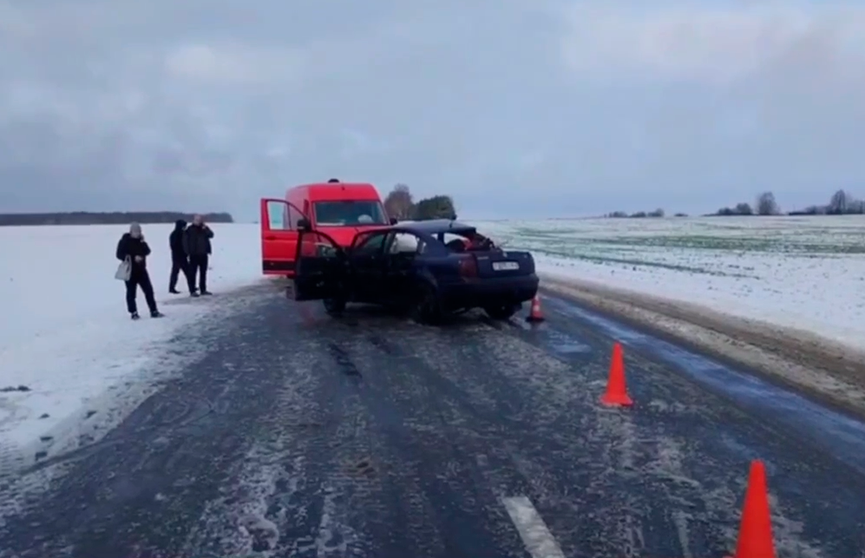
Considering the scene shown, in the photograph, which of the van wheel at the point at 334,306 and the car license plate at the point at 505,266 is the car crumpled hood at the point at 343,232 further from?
the car license plate at the point at 505,266

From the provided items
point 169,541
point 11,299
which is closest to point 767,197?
point 11,299

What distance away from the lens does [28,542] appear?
15.5ft

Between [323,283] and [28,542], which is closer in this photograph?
[28,542]

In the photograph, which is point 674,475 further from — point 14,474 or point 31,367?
point 31,367

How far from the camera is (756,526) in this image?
13.7 feet

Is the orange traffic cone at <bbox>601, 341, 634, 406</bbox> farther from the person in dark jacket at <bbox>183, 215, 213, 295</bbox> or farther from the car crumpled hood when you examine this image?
the person in dark jacket at <bbox>183, 215, 213, 295</bbox>

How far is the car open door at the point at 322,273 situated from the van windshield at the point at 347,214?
4856 mm

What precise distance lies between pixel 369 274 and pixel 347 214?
5.52 meters

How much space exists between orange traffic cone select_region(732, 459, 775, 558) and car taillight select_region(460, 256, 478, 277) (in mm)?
9018

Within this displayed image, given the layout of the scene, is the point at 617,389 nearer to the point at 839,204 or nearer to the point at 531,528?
the point at 531,528

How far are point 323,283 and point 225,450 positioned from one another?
26.1 ft

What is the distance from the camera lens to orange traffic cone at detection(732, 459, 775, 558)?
4.14 meters

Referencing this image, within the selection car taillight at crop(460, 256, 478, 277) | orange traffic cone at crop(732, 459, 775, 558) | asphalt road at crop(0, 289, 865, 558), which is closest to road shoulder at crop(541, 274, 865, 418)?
asphalt road at crop(0, 289, 865, 558)

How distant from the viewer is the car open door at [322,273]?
14.4m
